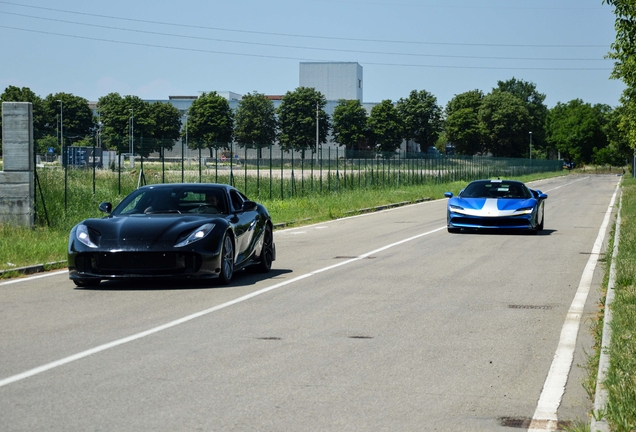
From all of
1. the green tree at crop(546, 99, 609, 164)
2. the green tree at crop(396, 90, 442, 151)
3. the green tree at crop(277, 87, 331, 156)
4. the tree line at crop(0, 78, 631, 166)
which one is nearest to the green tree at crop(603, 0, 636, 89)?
the tree line at crop(0, 78, 631, 166)

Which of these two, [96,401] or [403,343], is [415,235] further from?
[96,401]

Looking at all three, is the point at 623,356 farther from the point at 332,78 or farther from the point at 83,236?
the point at 332,78

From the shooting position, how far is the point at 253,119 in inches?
5030

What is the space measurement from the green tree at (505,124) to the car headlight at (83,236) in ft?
446

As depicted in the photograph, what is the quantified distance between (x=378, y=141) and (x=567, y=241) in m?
116

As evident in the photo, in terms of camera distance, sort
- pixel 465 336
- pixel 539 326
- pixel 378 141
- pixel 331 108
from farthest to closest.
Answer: pixel 331 108, pixel 378 141, pixel 539 326, pixel 465 336

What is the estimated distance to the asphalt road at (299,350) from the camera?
563 centimetres

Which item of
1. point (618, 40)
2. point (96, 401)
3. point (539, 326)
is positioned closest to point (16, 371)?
point (96, 401)

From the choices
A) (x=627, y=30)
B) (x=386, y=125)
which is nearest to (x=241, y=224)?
(x=627, y=30)

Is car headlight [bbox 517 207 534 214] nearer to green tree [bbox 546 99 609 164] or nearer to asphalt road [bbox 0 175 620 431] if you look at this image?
asphalt road [bbox 0 175 620 431]

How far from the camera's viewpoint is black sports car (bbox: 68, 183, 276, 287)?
1128 centimetres

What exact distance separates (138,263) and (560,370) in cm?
574

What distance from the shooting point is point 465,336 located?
8500 millimetres

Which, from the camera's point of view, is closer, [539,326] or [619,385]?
[619,385]
